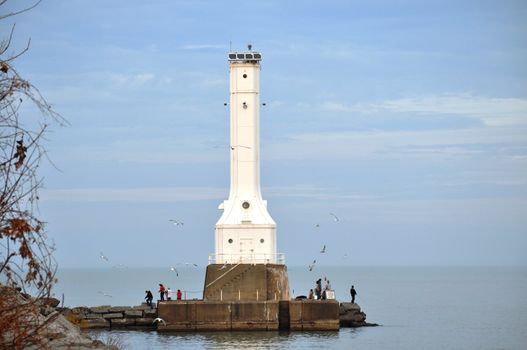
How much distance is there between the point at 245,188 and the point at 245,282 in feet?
13.2

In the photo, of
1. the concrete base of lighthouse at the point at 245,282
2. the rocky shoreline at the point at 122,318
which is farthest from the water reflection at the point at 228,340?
the rocky shoreline at the point at 122,318

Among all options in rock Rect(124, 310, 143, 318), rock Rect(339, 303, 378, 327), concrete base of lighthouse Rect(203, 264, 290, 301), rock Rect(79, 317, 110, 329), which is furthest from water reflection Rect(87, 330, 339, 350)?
rock Rect(339, 303, 378, 327)

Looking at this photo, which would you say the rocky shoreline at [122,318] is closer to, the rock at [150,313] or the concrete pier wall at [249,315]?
the rock at [150,313]

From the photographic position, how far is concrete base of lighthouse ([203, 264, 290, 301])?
152 feet

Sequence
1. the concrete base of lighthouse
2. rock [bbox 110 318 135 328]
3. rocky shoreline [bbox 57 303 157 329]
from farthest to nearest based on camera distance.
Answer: rock [bbox 110 318 135 328] → rocky shoreline [bbox 57 303 157 329] → the concrete base of lighthouse

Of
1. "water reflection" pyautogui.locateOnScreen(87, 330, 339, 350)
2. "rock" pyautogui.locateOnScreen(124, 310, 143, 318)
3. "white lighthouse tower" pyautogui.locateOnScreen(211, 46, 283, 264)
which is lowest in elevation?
"water reflection" pyautogui.locateOnScreen(87, 330, 339, 350)

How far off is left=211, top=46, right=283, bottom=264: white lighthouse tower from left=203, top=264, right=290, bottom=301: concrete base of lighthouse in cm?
88

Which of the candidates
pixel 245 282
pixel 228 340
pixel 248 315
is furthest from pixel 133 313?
pixel 228 340

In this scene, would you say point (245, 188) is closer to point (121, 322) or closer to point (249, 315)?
point (249, 315)

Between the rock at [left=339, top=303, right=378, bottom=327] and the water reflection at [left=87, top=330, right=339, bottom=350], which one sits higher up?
the rock at [left=339, top=303, right=378, bottom=327]

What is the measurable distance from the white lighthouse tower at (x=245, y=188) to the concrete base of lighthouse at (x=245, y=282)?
88cm

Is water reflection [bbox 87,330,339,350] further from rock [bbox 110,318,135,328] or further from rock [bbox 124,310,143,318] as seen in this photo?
rock [bbox 124,310,143,318]

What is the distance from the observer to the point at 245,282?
4634 cm

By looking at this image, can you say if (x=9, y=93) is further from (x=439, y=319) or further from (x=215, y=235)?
(x=439, y=319)
